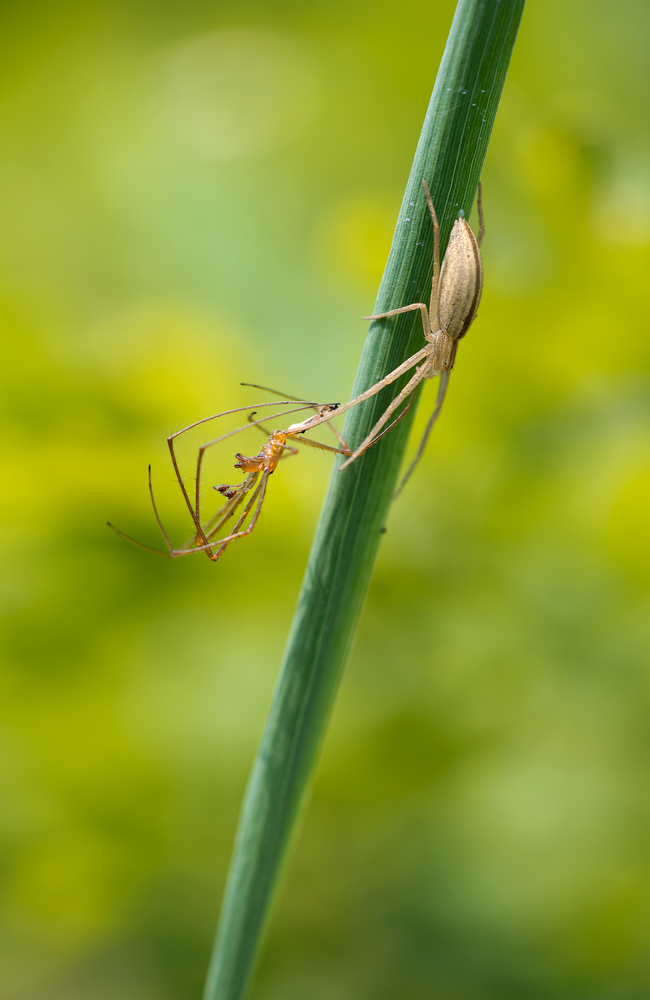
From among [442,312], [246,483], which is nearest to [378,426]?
[442,312]

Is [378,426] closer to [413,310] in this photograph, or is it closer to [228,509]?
[413,310]

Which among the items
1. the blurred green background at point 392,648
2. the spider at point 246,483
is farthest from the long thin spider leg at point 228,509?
the blurred green background at point 392,648

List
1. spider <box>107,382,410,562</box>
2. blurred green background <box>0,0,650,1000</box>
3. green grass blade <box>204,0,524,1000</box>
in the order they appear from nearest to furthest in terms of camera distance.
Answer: green grass blade <box>204,0,524,1000</box> → spider <box>107,382,410,562</box> → blurred green background <box>0,0,650,1000</box>

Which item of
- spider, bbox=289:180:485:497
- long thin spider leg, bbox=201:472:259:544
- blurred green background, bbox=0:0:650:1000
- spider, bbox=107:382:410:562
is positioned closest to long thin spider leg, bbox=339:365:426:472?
spider, bbox=289:180:485:497

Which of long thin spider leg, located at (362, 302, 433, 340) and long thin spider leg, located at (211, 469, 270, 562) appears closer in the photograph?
long thin spider leg, located at (362, 302, 433, 340)

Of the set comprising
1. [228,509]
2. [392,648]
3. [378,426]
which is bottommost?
[392,648]

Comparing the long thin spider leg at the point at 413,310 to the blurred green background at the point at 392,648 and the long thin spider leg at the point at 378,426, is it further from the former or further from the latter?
the blurred green background at the point at 392,648

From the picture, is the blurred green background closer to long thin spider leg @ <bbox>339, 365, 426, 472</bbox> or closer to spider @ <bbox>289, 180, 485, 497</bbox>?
spider @ <bbox>289, 180, 485, 497</bbox>
